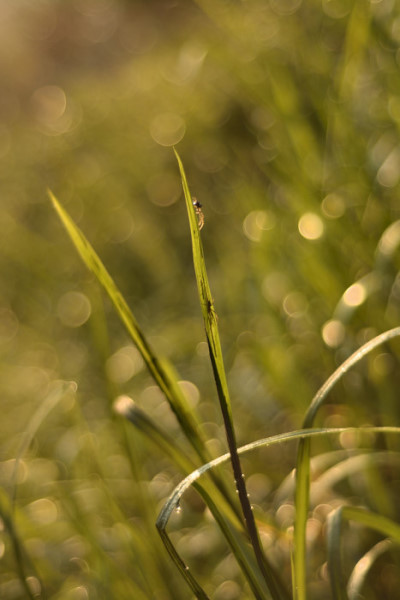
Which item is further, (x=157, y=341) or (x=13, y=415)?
(x=13, y=415)

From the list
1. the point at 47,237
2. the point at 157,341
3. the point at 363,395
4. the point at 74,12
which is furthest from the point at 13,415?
the point at 74,12

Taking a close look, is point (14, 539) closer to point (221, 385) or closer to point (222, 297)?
point (221, 385)

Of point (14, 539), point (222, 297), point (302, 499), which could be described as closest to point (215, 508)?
point (302, 499)

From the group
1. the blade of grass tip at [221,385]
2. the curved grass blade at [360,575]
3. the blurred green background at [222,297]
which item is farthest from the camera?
the blurred green background at [222,297]

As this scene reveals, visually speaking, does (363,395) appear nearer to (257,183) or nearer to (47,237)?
(257,183)

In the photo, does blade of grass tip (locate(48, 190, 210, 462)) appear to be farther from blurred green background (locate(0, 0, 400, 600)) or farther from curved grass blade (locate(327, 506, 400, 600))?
blurred green background (locate(0, 0, 400, 600))

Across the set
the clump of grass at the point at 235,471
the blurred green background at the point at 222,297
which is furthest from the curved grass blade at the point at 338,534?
the blurred green background at the point at 222,297

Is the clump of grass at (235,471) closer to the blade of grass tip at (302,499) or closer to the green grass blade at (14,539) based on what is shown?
the blade of grass tip at (302,499)

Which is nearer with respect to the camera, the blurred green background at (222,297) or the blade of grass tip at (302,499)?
the blade of grass tip at (302,499)
